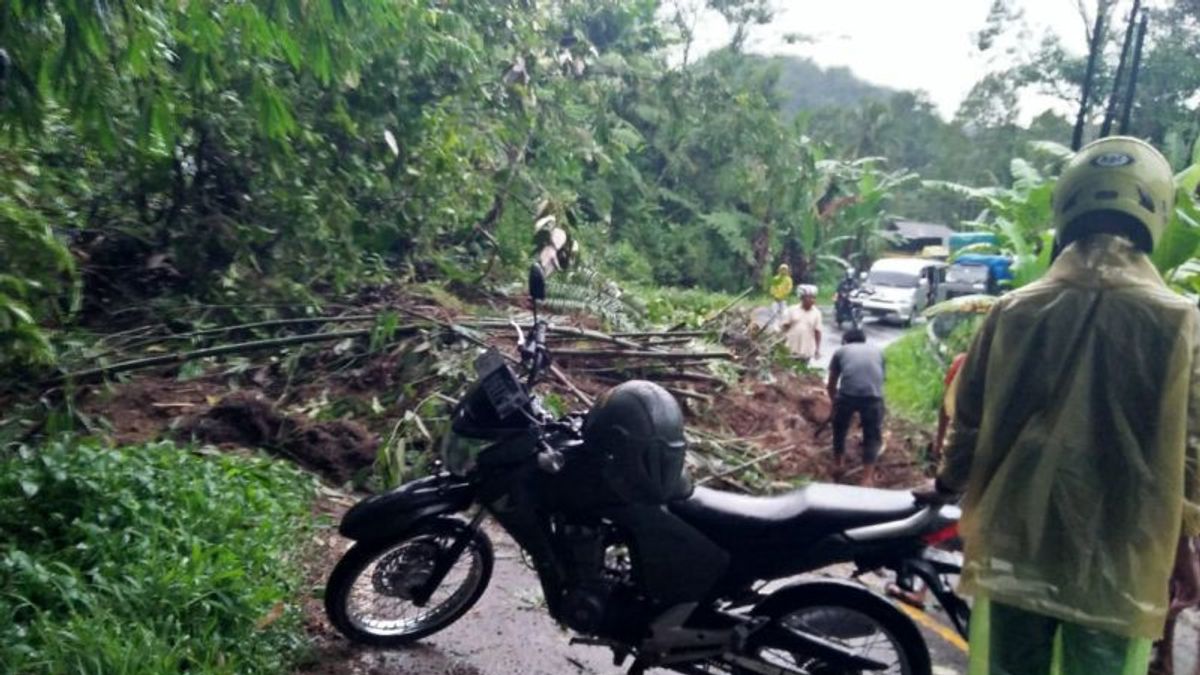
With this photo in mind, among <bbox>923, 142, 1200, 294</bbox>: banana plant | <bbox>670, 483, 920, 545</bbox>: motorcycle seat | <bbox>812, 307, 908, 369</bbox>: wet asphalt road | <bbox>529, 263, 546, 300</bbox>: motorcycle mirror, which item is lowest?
<bbox>812, 307, 908, 369</bbox>: wet asphalt road

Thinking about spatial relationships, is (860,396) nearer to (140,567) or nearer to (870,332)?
(140,567)

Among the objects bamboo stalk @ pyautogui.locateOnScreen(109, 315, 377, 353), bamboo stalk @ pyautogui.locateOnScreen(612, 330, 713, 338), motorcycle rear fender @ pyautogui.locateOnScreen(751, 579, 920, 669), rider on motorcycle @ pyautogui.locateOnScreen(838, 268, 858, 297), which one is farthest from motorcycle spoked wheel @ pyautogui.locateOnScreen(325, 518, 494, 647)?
rider on motorcycle @ pyautogui.locateOnScreen(838, 268, 858, 297)

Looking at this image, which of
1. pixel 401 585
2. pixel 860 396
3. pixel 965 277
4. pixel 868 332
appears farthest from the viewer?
pixel 965 277

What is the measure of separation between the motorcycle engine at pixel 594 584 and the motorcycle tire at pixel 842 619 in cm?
48

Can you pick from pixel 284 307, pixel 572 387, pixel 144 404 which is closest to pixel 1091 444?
pixel 572 387

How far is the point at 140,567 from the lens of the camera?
3.87 metres

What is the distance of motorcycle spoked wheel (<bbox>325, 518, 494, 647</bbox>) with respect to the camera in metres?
4.07

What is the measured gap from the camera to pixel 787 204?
28.0m

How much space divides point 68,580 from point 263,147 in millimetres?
5449

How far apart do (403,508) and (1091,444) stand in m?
2.45

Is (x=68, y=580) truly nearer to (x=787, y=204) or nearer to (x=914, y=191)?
(x=787, y=204)

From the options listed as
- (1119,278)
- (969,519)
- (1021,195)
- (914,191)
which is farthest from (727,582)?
(914,191)

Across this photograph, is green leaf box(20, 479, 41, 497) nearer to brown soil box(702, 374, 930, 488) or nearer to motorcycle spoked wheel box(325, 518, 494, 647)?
motorcycle spoked wheel box(325, 518, 494, 647)

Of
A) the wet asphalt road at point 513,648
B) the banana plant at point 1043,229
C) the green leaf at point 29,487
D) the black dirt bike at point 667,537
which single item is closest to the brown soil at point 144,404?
the green leaf at point 29,487
